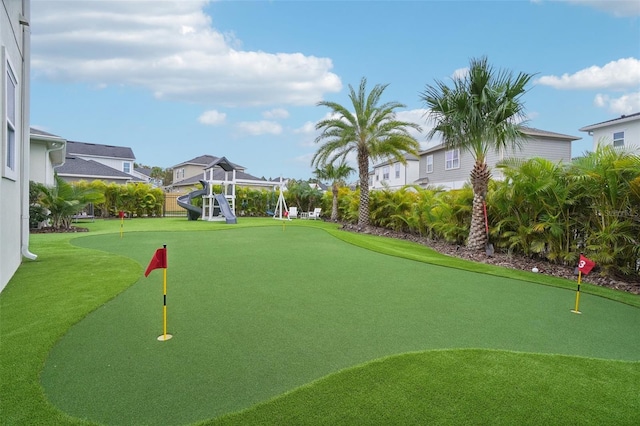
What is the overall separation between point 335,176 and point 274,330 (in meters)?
21.7

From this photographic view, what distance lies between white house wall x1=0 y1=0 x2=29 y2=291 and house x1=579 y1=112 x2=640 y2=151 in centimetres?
2327

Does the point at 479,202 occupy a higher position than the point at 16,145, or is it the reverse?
the point at 16,145

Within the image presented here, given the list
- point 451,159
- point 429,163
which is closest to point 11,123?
point 451,159

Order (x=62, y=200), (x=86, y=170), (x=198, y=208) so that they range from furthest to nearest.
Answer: (x=86, y=170), (x=198, y=208), (x=62, y=200)

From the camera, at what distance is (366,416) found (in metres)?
2.35

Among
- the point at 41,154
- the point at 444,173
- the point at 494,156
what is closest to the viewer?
the point at 41,154

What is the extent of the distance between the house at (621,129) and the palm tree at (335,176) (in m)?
14.4


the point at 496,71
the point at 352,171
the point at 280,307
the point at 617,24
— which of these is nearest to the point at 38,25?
the point at 280,307

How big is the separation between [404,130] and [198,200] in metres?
16.1

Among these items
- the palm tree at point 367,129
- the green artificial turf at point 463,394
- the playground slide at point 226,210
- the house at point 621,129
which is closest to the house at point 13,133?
the green artificial turf at point 463,394

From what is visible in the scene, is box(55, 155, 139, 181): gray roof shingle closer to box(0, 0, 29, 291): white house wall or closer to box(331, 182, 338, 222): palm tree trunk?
box(331, 182, 338, 222): palm tree trunk

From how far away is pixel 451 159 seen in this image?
25.0m

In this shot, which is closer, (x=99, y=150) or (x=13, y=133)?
(x=13, y=133)

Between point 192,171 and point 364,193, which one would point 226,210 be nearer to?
point 364,193
